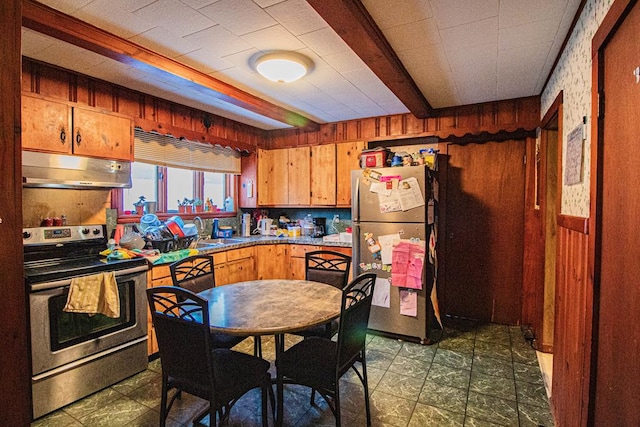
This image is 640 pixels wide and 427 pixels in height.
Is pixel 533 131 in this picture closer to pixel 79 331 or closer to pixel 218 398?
pixel 218 398

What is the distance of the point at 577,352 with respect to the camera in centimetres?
159

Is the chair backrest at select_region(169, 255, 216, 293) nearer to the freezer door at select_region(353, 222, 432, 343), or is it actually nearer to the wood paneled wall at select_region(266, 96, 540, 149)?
the freezer door at select_region(353, 222, 432, 343)

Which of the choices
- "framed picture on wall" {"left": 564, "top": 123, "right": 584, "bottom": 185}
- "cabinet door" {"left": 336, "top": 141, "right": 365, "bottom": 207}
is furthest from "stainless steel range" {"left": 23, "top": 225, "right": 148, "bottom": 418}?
"framed picture on wall" {"left": 564, "top": 123, "right": 584, "bottom": 185}

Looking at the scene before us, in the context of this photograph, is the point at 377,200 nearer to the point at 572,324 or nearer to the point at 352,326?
the point at 352,326

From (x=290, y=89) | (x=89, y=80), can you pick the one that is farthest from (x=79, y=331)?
(x=290, y=89)

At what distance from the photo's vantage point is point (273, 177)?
4.60m

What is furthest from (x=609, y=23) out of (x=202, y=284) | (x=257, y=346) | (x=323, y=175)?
(x=323, y=175)

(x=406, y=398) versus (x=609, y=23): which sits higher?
(x=609, y=23)

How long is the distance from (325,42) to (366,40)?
13.9 inches

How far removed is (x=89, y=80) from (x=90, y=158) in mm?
676

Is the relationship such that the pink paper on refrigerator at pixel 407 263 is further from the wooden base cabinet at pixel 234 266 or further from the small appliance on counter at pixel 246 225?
the small appliance on counter at pixel 246 225

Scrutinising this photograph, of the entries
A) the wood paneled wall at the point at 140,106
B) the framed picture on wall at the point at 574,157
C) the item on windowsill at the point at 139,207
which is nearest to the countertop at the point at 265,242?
the item on windowsill at the point at 139,207

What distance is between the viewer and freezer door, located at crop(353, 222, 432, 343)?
3.05 metres

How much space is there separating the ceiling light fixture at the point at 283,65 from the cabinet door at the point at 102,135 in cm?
133
